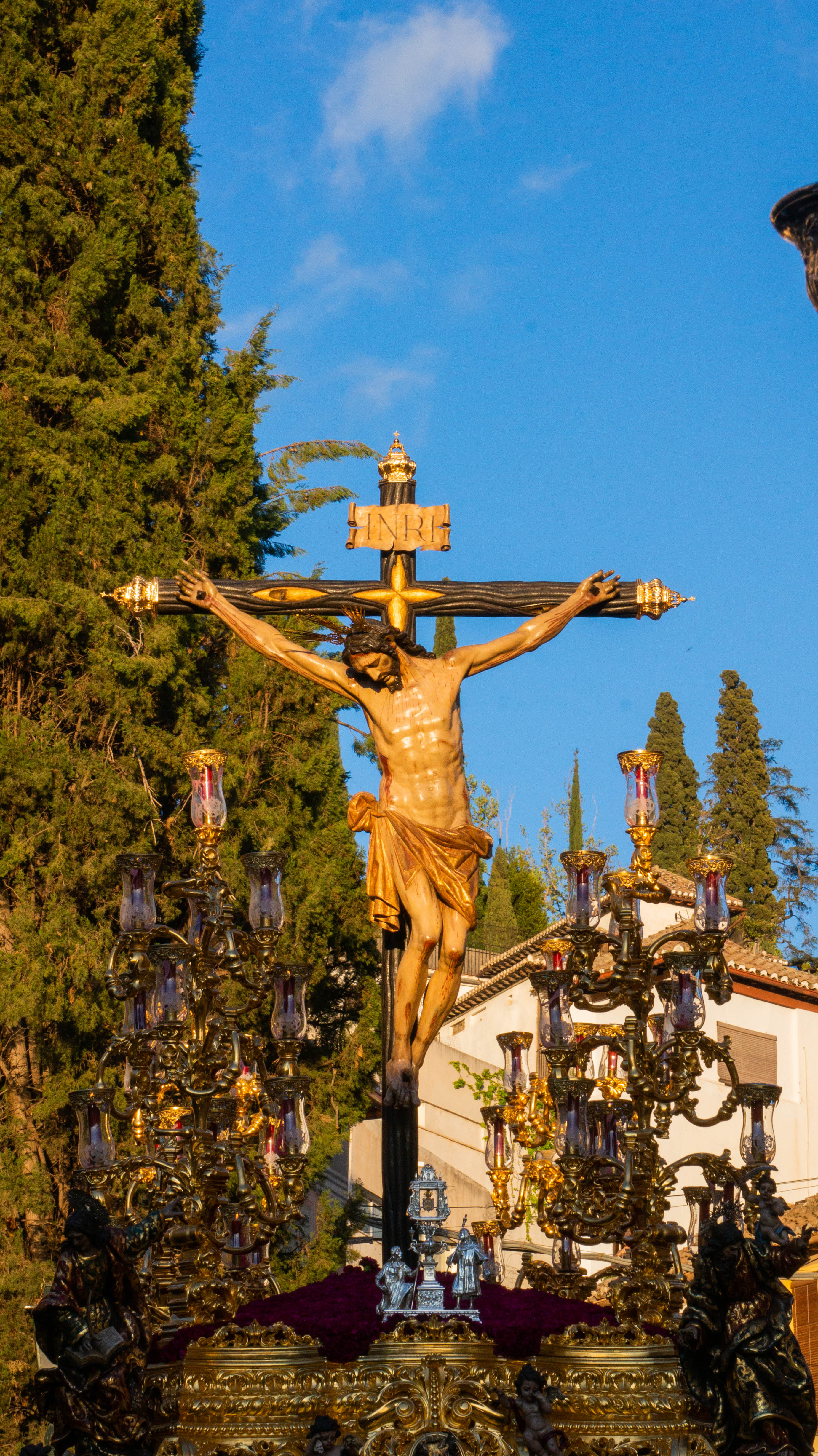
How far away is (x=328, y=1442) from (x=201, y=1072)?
11.9 ft

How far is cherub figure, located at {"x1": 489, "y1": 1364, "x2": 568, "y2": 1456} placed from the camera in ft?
17.8

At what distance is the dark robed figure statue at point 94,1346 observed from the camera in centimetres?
564

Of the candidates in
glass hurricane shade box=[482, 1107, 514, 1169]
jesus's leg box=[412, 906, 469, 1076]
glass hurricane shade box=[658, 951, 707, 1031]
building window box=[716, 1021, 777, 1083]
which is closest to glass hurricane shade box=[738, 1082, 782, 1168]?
glass hurricane shade box=[658, 951, 707, 1031]

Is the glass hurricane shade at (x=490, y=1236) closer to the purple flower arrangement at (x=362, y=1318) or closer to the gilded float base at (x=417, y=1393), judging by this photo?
the purple flower arrangement at (x=362, y=1318)

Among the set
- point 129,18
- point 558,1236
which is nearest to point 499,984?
point 129,18

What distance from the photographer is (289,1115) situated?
868cm

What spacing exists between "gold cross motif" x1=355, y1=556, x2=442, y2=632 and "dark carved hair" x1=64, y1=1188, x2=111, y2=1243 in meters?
3.33

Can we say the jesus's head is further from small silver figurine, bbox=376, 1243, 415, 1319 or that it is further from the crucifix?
small silver figurine, bbox=376, 1243, 415, 1319

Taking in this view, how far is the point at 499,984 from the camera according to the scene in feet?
80.1

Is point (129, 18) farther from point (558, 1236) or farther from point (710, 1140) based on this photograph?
point (710, 1140)

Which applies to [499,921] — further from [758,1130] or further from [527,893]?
[758,1130]

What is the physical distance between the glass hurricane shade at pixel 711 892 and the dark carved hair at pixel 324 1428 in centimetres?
358

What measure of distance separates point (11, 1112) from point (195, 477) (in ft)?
21.7

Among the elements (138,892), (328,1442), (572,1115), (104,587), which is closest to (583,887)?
(572,1115)
